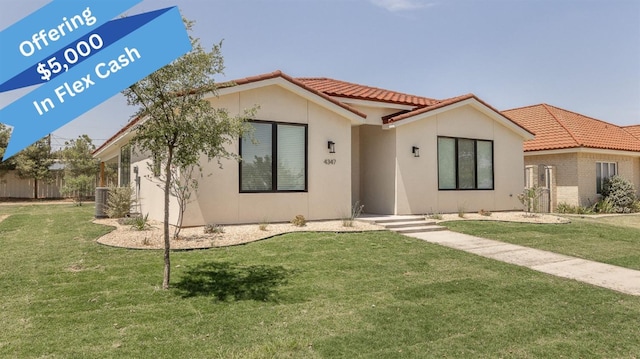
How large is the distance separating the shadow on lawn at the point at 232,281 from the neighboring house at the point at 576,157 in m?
17.8

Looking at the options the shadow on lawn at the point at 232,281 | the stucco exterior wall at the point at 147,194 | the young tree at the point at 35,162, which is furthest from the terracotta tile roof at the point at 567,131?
the young tree at the point at 35,162

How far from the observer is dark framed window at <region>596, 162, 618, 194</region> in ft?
65.2

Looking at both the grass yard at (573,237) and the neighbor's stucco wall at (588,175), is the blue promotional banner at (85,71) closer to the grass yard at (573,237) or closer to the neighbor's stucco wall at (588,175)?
the grass yard at (573,237)

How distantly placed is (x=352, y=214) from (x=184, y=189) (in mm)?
6165

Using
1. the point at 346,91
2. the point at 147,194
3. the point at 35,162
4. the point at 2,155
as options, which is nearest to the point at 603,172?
the point at 346,91

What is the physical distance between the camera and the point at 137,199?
1553 centimetres

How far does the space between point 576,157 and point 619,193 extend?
3.04 meters

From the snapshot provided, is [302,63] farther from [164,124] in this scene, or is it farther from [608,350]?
[608,350]

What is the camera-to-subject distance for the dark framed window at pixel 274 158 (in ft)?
37.7

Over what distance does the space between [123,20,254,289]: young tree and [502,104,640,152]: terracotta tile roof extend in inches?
761

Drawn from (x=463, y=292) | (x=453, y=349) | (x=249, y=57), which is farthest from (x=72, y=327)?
(x=249, y=57)

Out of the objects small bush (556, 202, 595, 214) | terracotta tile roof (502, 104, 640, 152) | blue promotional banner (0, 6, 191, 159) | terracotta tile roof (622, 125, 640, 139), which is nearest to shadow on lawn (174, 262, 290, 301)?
blue promotional banner (0, 6, 191, 159)

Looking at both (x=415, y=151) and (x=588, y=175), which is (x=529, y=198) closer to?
(x=415, y=151)

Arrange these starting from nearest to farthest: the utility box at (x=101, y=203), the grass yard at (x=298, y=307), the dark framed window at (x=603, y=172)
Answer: the grass yard at (x=298, y=307), the utility box at (x=101, y=203), the dark framed window at (x=603, y=172)
